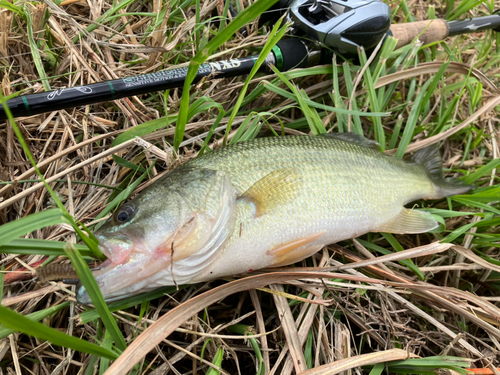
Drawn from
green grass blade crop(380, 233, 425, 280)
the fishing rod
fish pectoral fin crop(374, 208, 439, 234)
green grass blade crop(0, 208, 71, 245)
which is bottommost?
green grass blade crop(380, 233, 425, 280)

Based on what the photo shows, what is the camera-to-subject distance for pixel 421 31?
9.66 ft

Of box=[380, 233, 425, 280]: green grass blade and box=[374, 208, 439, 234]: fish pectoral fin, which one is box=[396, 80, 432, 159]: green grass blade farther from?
box=[380, 233, 425, 280]: green grass blade

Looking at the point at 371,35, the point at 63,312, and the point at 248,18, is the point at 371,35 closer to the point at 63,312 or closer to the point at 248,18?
the point at 248,18

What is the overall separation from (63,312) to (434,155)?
282 centimetres

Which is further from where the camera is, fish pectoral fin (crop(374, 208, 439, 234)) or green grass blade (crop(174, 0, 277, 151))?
fish pectoral fin (crop(374, 208, 439, 234))

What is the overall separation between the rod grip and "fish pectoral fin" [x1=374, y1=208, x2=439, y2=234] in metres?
1.59

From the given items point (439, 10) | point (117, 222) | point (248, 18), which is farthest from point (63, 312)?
point (439, 10)

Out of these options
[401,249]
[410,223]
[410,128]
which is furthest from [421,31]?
[401,249]

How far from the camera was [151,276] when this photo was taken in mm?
1586

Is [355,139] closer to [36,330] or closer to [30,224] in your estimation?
[30,224]

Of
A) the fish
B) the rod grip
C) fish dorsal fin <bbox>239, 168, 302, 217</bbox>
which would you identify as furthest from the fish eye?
the rod grip

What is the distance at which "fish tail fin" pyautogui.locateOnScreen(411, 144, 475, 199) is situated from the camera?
2.49 m

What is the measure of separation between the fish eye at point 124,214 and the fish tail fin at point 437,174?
2.12m

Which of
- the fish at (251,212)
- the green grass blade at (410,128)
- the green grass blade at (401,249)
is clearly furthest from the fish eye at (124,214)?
the green grass blade at (410,128)
